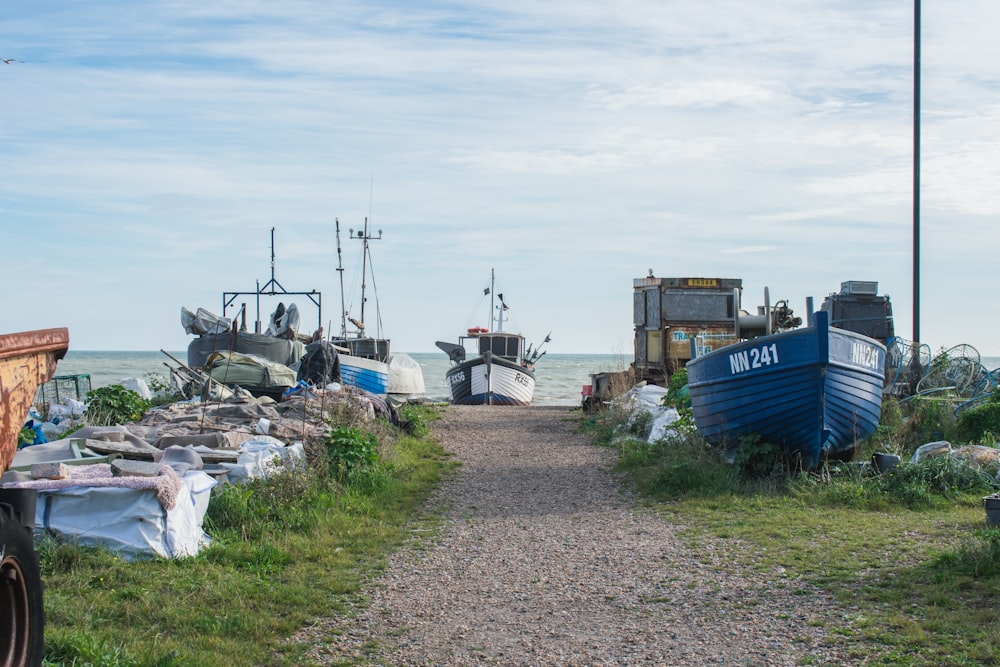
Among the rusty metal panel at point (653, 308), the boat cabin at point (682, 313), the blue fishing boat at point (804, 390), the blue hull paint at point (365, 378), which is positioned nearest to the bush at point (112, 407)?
the blue fishing boat at point (804, 390)

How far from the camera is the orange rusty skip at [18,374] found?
14.0ft

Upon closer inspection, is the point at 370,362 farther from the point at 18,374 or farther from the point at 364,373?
the point at 18,374

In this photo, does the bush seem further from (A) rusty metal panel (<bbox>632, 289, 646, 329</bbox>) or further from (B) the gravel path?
(A) rusty metal panel (<bbox>632, 289, 646, 329</bbox>)

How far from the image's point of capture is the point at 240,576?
21.5 ft

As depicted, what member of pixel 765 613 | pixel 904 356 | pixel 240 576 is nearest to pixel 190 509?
pixel 240 576

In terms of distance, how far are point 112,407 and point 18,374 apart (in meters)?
10.5

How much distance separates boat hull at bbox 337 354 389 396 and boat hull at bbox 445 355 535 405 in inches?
197

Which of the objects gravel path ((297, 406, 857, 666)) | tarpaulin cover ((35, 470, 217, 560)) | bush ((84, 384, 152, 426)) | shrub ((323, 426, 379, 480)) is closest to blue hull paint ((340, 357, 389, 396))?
bush ((84, 384, 152, 426))

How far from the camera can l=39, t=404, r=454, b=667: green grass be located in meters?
5.16

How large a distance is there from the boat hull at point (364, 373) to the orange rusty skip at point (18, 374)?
18.4 m

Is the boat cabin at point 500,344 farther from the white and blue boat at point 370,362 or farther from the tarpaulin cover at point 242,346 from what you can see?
the tarpaulin cover at point 242,346

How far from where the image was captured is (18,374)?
441 cm

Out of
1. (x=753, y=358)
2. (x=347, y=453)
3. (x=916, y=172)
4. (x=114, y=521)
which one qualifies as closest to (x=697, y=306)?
(x=916, y=172)

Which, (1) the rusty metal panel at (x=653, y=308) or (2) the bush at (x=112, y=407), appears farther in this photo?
(1) the rusty metal panel at (x=653, y=308)
